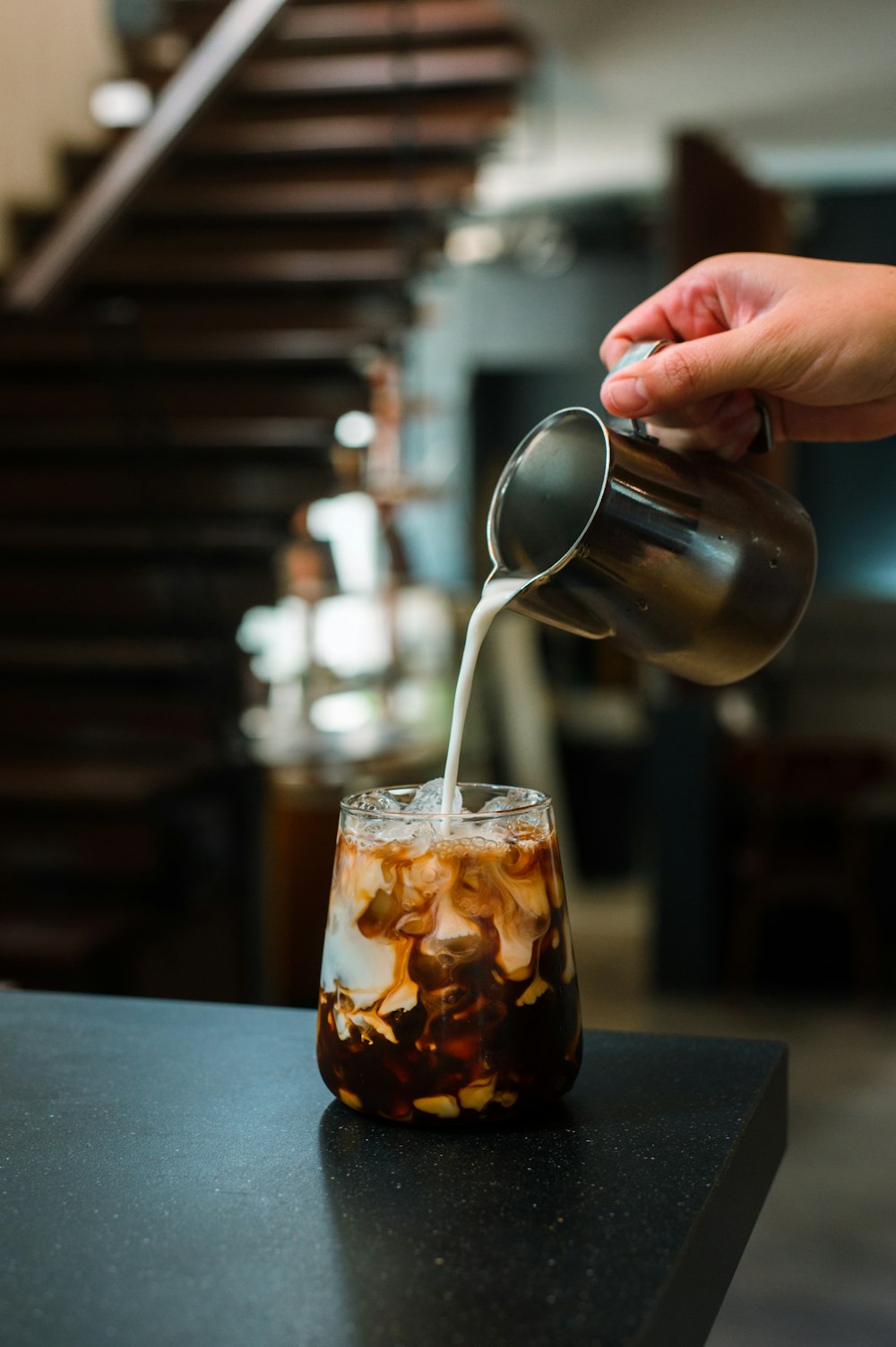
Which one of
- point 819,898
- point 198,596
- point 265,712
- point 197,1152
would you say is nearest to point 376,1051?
point 197,1152

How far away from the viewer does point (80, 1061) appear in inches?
37.5

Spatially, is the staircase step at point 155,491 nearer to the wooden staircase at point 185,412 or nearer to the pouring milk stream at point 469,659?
the wooden staircase at point 185,412

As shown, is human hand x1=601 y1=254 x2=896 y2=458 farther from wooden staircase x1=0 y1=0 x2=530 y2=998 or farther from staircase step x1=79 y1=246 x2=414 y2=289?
staircase step x1=79 y1=246 x2=414 y2=289

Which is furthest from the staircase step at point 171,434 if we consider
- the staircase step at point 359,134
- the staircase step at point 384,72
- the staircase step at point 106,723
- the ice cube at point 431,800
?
the ice cube at point 431,800

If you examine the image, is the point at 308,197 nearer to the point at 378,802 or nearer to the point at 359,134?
the point at 359,134

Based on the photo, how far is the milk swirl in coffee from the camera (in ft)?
2.67

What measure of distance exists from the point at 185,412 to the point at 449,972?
11.9 feet

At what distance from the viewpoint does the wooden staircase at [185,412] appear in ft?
11.6

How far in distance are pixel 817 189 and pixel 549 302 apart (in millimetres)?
1509

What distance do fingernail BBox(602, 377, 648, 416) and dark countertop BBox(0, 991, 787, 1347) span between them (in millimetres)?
446

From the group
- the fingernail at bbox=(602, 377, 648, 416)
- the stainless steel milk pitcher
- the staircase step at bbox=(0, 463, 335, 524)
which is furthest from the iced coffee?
the staircase step at bbox=(0, 463, 335, 524)

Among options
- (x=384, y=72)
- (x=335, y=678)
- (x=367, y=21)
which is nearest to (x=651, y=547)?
(x=384, y=72)

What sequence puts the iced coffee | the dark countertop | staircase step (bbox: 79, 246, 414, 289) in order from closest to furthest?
1. the dark countertop
2. the iced coffee
3. staircase step (bbox: 79, 246, 414, 289)

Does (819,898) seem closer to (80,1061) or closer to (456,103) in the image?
(456,103)
